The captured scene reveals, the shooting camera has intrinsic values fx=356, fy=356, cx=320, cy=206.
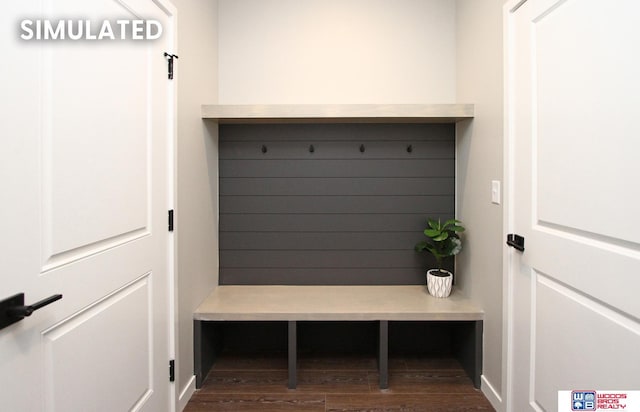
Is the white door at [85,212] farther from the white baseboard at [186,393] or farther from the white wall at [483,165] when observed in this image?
the white wall at [483,165]

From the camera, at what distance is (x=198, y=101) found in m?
2.28

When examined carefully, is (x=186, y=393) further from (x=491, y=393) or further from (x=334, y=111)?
(x=334, y=111)

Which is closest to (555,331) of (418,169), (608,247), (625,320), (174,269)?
(625,320)

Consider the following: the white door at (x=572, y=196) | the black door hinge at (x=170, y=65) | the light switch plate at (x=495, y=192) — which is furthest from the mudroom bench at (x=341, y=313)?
the black door hinge at (x=170, y=65)

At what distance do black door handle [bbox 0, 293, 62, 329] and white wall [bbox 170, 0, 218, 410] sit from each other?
976mm

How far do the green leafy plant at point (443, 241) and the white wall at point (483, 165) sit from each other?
0.08m

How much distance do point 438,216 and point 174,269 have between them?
6.20 feet

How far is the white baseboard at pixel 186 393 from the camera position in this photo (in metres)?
2.03

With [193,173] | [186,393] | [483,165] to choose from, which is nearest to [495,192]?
[483,165]

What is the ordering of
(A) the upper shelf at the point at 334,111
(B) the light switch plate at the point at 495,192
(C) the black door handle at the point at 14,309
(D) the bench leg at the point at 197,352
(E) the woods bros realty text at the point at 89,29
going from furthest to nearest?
(A) the upper shelf at the point at 334,111
(D) the bench leg at the point at 197,352
(B) the light switch plate at the point at 495,192
(E) the woods bros realty text at the point at 89,29
(C) the black door handle at the point at 14,309

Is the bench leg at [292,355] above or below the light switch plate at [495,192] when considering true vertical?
below

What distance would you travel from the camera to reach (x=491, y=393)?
2.10 meters

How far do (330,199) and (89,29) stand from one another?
182cm

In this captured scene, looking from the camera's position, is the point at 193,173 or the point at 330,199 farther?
the point at 330,199
